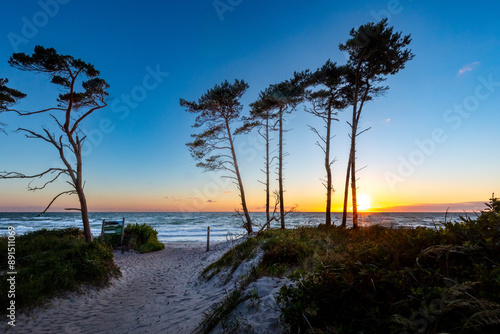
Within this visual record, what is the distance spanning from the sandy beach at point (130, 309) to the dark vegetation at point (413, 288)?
2.74 meters

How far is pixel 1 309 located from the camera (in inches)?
213

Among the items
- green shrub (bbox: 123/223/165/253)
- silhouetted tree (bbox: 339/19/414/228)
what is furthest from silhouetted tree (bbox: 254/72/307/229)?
green shrub (bbox: 123/223/165/253)

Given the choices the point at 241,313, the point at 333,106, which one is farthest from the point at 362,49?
the point at 241,313

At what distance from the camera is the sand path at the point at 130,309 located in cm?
499

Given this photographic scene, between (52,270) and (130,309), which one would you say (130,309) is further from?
(52,270)

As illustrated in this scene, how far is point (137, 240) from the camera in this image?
18234 mm

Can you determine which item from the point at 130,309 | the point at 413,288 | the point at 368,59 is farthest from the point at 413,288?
the point at 368,59

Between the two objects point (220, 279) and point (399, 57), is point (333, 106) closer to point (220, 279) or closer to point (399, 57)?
point (399, 57)

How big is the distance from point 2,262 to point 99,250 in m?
2.97

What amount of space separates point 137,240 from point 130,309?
1316 centimetres

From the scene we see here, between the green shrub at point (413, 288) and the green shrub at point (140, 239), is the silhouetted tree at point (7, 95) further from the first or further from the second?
the green shrub at point (413, 288)

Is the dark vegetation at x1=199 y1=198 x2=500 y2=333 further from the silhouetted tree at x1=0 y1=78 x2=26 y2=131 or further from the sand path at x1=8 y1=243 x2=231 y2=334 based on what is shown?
the silhouetted tree at x1=0 y1=78 x2=26 y2=131

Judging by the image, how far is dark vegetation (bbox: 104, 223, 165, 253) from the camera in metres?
17.4

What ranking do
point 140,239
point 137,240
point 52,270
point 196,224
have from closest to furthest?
point 52,270 < point 137,240 < point 140,239 < point 196,224
